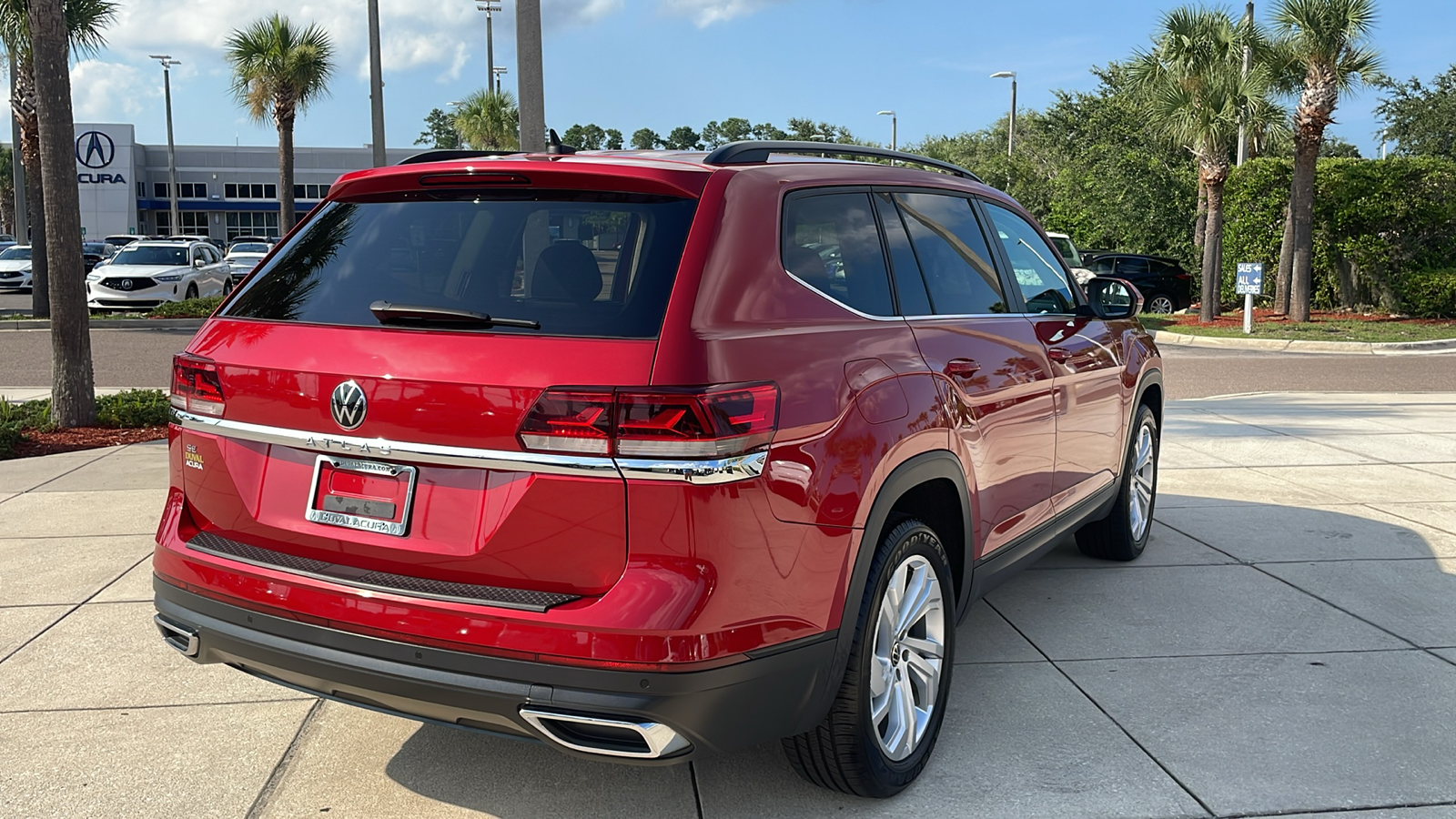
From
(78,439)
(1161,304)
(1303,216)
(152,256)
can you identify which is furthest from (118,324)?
(1303,216)

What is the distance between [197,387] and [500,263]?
934 millimetres

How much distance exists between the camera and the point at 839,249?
3.49 m

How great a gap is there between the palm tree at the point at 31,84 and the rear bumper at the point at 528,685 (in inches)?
842

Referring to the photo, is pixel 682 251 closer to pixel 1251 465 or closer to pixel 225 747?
pixel 225 747

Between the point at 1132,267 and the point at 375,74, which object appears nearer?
the point at 375,74

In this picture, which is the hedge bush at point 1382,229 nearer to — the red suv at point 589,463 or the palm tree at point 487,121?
the red suv at point 589,463

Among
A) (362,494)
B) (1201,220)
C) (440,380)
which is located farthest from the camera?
(1201,220)

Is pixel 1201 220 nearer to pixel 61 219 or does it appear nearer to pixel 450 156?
pixel 61 219

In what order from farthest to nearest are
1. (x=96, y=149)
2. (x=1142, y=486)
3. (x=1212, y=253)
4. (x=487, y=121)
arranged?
(x=96, y=149) → (x=487, y=121) → (x=1212, y=253) → (x=1142, y=486)

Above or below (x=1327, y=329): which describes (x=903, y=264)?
above

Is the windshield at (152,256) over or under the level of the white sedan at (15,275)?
over

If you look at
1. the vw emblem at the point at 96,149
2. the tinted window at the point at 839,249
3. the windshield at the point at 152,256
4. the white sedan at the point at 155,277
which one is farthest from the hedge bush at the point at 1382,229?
the vw emblem at the point at 96,149

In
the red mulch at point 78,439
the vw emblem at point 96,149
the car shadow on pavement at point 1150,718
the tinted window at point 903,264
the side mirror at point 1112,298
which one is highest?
the vw emblem at point 96,149

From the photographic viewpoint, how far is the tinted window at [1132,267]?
2598cm
